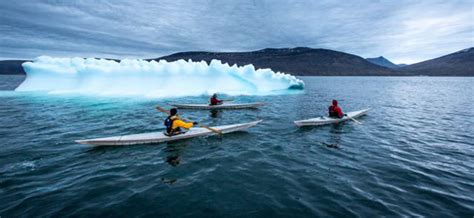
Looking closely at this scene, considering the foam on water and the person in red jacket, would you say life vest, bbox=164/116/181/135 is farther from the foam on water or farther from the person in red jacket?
the foam on water

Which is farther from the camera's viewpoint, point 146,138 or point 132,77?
point 132,77

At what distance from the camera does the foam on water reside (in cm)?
2877

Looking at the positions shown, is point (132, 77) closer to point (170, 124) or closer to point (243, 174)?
point (170, 124)

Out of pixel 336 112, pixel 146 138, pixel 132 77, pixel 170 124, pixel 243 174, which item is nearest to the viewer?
pixel 243 174

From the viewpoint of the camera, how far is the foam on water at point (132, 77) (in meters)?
28.8

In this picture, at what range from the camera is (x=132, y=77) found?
29.4m

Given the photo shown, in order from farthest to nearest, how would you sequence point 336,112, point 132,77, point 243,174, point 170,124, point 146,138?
point 132,77, point 336,112, point 170,124, point 146,138, point 243,174

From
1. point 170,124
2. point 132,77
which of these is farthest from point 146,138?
point 132,77

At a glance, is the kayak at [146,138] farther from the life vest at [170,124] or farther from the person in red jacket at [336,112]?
the person in red jacket at [336,112]

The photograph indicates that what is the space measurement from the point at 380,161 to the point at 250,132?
19.9ft

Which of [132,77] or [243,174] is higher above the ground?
[132,77]

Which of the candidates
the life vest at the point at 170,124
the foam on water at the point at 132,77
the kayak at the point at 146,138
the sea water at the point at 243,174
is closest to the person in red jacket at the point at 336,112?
the sea water at the point at 243,174

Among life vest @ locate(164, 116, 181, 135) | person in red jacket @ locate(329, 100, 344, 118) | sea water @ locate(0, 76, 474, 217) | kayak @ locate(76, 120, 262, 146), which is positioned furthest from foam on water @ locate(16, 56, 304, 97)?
life vest @ locate(164, 116, 181, 135)

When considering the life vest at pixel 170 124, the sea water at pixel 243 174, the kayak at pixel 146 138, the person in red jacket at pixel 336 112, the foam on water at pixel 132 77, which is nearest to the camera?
the sea water at pixel 243 174
